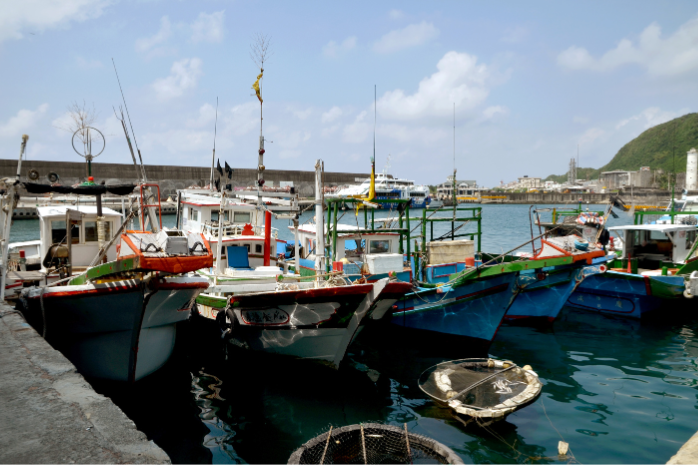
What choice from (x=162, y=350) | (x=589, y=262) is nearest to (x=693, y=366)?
(x=589, y=262)

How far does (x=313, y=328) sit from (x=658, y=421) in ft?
21.0

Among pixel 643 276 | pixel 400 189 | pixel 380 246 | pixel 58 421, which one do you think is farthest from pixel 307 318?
pixel 400 189

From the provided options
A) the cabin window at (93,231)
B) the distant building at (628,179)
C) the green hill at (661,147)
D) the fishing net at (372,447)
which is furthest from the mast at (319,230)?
the green hill at (661,147)

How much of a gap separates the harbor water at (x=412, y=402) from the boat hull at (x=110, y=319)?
0.58 meters

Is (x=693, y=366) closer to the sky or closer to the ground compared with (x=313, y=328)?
closer to the ground

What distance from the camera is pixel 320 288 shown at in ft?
28.9

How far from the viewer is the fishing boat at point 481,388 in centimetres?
715

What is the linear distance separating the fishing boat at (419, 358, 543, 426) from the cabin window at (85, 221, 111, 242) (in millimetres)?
8179

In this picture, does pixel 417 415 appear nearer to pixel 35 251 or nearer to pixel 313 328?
pixel 313 328

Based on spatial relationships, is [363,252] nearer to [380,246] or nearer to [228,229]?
[380,246]

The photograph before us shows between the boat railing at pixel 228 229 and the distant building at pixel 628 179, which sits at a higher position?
the distant building at pixel 628 179

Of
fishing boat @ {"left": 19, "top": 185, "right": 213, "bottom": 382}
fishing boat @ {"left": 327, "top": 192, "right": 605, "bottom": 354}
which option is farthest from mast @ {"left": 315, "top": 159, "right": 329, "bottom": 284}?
fishing boat @ {"left": 19, "top": 185, "right": 213, "bottom": 382}

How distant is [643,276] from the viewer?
14094 millimetres

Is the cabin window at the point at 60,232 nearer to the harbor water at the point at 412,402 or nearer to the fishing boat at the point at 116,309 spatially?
the fishing boat at the point at 116,309
